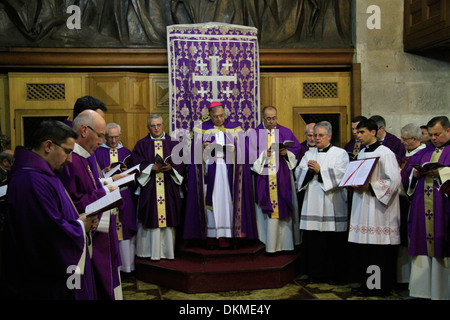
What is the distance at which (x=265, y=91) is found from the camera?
27.3 feet

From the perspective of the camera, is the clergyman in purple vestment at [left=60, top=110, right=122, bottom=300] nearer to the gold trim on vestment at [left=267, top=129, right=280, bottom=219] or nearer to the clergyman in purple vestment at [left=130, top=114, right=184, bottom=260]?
the clergyman in purple vestment at [left=130, top=114, right=184, bottom=260]

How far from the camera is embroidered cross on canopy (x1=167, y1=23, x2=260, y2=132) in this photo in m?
7.66

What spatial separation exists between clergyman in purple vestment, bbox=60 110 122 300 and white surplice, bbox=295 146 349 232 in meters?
3.10

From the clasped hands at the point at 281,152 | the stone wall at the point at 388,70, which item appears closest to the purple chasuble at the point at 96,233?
the clasped hands at the point at 281,152

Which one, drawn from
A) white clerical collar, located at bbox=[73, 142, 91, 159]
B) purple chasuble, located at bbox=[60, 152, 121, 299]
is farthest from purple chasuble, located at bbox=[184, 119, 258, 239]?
white clerical collar, located at bbox=[73, 142, 91, 159]

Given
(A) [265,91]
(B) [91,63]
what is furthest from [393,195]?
(B) [91,63]

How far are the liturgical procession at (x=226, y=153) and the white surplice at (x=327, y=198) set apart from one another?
0.06ft

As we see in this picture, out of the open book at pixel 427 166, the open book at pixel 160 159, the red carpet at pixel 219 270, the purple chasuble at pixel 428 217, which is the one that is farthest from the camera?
the open book at pixel 160 159

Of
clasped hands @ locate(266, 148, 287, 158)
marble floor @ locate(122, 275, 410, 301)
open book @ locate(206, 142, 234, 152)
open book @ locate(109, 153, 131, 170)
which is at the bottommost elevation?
marble floor @ locate(122, 275, 410, 301)

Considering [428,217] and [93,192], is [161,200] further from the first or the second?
[428,217]

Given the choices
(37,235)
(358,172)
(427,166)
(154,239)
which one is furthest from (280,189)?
(37,235)

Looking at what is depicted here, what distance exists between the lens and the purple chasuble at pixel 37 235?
285 centimetres

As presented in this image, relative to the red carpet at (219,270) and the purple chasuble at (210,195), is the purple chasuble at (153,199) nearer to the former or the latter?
the purple chasuble at (210,195)

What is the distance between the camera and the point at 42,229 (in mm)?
2854
